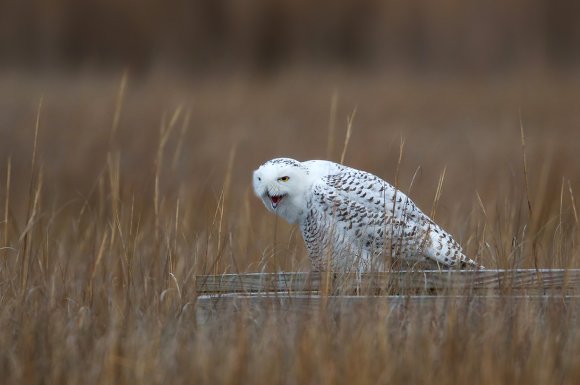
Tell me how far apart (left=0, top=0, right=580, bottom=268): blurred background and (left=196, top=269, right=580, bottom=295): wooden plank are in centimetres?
444

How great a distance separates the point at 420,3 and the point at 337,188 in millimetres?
7015

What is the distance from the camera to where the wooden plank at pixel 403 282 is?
3191 millimetres

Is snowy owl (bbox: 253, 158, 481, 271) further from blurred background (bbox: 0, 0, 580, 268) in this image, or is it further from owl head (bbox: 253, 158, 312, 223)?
blurred background (bbox: 0, 0, 580, 268)

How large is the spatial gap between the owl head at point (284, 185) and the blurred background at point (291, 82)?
13.6ft

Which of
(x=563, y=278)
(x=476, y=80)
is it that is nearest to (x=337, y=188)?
(x=563, y=278)

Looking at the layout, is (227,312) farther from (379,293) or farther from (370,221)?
(370,221)

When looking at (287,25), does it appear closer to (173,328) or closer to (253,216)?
(253,216)

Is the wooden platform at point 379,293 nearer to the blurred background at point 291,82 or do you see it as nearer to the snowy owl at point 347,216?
the snowy owl at point 347,216

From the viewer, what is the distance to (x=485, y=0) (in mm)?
10492

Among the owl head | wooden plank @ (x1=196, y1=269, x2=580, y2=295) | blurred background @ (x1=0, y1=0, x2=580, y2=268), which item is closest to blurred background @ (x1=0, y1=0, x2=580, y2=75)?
blurred background @ (x1=0, y1=0, x2=580, y2=268)

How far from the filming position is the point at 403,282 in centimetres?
329

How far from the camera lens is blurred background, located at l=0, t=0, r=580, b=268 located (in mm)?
8352

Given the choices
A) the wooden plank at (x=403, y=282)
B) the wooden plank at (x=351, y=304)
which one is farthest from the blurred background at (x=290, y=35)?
the wooden plank at (x=351, y=304)

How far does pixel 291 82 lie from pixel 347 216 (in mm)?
6710
